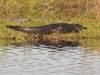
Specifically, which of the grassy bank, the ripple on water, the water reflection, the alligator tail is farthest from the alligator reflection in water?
the alligator tail

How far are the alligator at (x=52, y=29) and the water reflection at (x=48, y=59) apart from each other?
1906 mm

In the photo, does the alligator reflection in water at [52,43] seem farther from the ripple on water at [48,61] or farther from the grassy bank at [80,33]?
the grassy bank at [80,33]

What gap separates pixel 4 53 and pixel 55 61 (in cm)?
215

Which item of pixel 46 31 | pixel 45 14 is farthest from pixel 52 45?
pixel 45 14

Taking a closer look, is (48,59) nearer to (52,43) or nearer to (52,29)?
(52,43)

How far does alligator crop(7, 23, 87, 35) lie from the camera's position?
2092 centimetres

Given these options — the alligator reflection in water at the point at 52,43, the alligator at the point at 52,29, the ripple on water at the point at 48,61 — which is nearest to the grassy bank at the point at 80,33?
the alligator at the point at 52,29

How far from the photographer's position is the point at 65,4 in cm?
2742

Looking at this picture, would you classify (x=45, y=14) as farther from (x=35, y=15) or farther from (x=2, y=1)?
(x=2, y=1)

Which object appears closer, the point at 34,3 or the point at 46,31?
the point at 46,31

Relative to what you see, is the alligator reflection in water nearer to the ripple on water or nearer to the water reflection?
the water reflection

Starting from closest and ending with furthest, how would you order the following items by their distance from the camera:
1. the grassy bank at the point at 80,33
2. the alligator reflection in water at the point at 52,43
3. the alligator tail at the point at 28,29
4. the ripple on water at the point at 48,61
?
the ripple on water at the point at 48,61 → the alligator reflection in water at the point at 52,43 → the grassy bank at the point at 80,33 → the alligator tail at the point at 28,29

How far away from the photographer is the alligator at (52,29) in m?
20.9

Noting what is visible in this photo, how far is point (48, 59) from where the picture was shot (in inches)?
593
